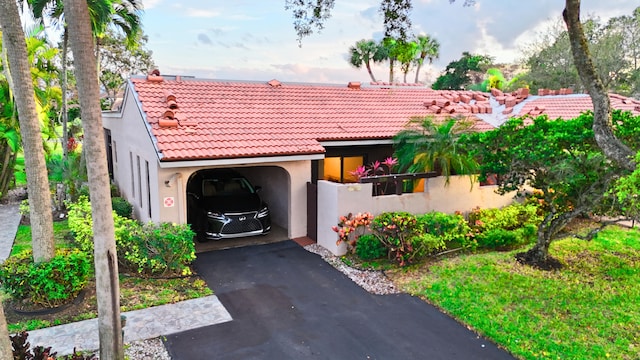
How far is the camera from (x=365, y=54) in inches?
1738

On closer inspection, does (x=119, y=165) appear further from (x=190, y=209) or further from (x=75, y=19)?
(x=75, y=19)

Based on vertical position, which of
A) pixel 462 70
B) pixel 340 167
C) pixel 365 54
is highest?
pixel 365 54

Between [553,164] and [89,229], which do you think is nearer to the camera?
[553,164]

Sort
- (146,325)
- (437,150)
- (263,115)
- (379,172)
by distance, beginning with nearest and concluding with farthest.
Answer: (146,325) < (437,150) < (263,115) < (379,172)

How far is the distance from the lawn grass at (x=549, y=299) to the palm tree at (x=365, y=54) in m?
34.9

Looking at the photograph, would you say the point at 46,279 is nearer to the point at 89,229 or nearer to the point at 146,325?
the point at 146,325

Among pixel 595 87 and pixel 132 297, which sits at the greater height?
pixel 595 87

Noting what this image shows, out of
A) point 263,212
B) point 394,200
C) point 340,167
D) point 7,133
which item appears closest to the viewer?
point 394,200

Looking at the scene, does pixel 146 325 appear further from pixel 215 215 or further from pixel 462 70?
pixel 462 70

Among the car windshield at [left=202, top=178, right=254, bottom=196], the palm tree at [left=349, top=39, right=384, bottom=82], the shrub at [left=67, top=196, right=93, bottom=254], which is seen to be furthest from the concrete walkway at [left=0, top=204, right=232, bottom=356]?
the palm tree at [left=349, top=39, right=384, bottom=82]

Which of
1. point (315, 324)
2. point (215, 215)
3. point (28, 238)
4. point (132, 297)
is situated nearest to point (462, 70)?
point (215, 215)

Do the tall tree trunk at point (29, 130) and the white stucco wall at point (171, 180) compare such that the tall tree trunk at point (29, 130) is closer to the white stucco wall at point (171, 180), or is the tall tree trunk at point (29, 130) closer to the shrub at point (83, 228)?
the shrub at point (83, 228)

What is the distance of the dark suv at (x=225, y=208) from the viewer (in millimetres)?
11859

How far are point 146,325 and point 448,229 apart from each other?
739 cm
